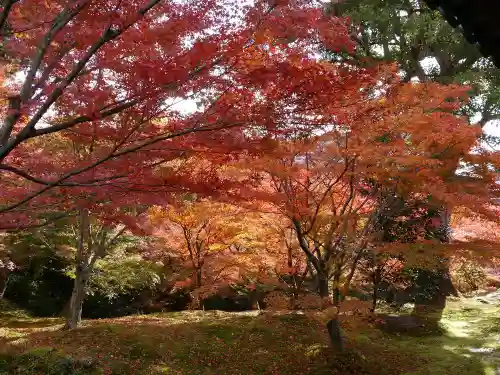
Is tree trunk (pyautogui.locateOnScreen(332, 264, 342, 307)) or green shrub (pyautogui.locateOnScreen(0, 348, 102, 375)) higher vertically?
tree trunk (pyautogui.locateOnScreen(332, 264, 342, 307))

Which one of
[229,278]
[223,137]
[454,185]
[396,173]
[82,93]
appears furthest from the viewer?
[229,278]

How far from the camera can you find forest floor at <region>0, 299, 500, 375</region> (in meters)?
9.27

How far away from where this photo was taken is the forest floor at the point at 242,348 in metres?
9.27

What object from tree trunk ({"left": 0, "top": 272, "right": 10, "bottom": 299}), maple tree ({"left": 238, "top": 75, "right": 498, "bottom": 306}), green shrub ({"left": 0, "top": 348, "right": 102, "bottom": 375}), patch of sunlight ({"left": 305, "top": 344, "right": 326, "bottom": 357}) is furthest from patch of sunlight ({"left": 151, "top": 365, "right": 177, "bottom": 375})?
tree trunk ({"left": 0, "top": 272, "right": 10, "bottom": 299})

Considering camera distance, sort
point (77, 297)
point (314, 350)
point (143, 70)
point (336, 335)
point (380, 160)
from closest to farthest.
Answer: point (143, 70), point (380, 160), point (336, 335), point (314, 350), point (77, 297)

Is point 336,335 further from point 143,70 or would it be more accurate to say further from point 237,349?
point 143,70

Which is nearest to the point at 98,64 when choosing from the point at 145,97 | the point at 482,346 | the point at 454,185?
the point at 145,97

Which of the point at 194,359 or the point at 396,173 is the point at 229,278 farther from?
the point at 396,173

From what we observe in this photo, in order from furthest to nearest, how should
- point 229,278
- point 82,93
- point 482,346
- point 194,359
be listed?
point 229,278
point 482,346
point 194,359
point 82,93

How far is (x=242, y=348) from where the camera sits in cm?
1099

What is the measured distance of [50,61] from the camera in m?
5.23

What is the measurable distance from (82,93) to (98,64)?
69 centimetres

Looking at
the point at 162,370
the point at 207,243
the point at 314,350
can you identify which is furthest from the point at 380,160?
the point at 207,243

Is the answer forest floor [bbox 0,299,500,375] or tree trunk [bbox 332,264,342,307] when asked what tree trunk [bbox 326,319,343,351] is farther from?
tree trunk [bbox 332,264,342,307]
